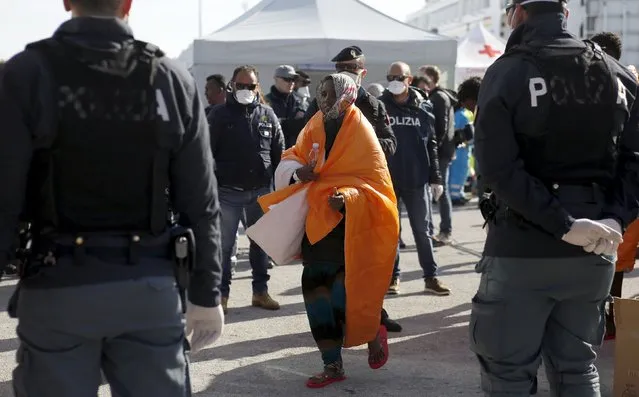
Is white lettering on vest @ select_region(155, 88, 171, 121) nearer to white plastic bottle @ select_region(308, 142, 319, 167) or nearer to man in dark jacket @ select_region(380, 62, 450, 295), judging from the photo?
white plastic bottle @ select_region(308, 142, 319, 167)

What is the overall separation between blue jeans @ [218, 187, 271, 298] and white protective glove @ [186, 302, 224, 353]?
13.1 ft

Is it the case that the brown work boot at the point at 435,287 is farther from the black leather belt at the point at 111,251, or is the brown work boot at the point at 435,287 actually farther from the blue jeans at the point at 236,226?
the black leather belt at the point at 111,251

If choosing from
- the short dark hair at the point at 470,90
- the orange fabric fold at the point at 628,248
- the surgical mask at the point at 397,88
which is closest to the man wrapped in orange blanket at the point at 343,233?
the orange fabric fold at the point at 628,248

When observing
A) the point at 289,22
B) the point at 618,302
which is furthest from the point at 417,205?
the point at 289,22

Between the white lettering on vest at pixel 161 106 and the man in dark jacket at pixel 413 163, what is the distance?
4.92m

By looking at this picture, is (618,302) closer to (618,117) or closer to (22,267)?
(618,117)

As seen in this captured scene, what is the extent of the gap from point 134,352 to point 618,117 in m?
2.04

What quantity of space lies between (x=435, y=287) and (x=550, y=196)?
172 inches

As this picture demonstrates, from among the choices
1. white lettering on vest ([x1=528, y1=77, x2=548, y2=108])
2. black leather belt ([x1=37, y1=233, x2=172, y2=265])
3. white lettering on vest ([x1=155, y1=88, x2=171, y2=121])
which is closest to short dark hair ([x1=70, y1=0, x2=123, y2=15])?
white lettering on vest ([x1=155, y1=88, x2=171, y2=121])

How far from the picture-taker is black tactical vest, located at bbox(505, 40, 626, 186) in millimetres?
3490

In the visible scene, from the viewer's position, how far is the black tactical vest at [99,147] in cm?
264

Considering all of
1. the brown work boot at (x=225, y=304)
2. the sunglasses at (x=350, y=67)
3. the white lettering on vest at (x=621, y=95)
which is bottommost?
the brown work boot at (x=225, y=304)

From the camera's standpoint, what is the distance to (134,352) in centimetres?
272

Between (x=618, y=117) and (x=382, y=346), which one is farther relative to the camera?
(x=382, y=346)
